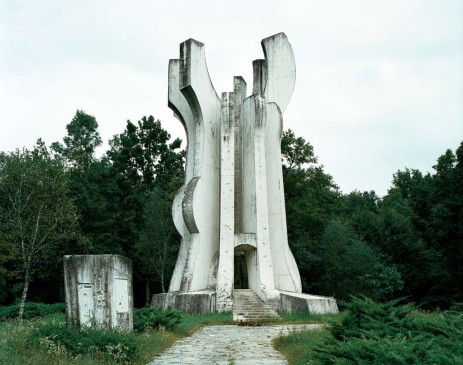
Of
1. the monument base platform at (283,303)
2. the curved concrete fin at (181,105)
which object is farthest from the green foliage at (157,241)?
the monument base platform at (283,303)

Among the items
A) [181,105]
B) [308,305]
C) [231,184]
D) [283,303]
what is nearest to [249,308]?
[283,303]

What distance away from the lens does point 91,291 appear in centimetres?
965

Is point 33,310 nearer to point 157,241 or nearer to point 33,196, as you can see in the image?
point 33,196

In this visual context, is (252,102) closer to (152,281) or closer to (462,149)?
(462,149)

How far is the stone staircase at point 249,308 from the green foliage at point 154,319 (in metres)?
5.02

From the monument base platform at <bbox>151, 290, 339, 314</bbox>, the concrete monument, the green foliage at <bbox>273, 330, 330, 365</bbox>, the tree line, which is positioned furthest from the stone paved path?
the tree line

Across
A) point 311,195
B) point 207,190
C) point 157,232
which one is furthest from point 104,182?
point 207,190

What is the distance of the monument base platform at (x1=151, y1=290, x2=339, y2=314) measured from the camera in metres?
19.0

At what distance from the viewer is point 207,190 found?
2366 cm

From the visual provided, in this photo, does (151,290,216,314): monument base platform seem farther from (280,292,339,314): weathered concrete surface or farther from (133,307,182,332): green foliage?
(133,307,182,332): green foliage

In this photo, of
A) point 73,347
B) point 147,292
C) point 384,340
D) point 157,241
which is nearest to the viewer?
point 384,340

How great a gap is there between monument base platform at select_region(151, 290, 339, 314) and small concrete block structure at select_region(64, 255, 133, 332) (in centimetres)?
1026

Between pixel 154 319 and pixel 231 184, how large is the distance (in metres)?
11.0

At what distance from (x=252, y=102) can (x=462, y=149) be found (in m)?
16.8
